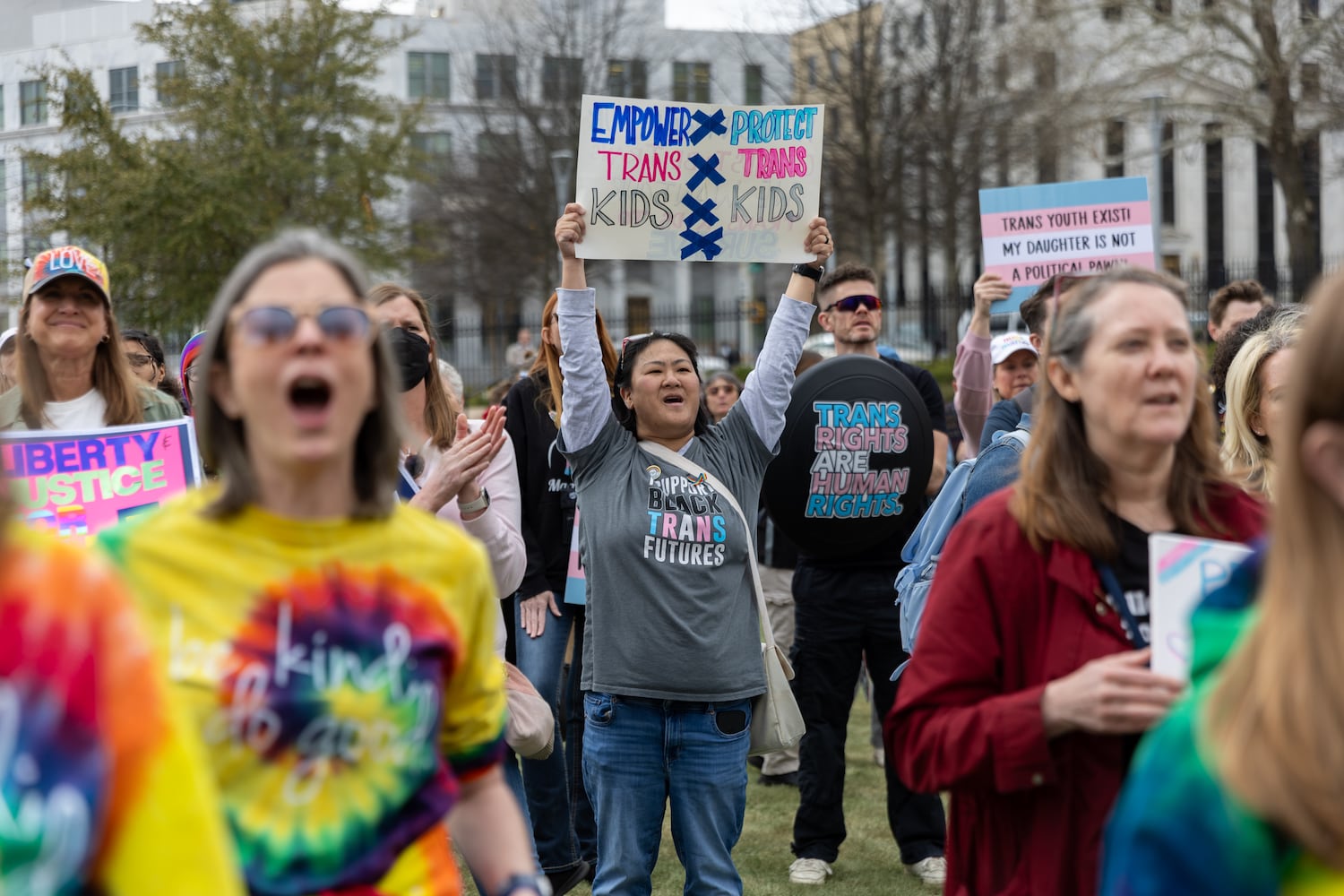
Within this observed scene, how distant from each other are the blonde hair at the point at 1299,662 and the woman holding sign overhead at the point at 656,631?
10.2 ft

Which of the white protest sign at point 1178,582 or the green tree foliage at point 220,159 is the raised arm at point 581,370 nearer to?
the white protest sign at point 1178,582

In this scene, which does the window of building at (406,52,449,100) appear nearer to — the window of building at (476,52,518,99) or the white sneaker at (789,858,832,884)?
the window of building at (476,52,518,99)

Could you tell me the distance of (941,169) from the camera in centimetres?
Answer: 2859

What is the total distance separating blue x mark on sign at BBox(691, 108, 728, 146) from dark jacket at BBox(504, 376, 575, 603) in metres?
1.53

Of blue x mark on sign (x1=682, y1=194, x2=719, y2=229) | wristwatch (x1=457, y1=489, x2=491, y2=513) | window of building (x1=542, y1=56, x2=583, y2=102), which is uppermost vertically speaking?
window of building (x1=542, y1=56, x2=583, y2=102)

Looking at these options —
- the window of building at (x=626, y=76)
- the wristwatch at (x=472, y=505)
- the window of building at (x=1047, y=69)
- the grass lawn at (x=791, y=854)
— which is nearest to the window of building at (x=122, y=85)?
the window of building at (x=626, y=76)

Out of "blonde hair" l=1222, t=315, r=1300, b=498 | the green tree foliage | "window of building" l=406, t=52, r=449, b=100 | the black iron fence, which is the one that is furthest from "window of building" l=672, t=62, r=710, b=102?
"blonde hair" l=1222, t=315, r=1300, b=498

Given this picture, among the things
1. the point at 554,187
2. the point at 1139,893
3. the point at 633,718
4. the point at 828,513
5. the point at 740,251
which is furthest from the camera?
the point at 554,187

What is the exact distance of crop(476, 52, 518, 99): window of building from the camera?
119ft

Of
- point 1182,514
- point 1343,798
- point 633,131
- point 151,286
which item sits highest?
point 151,286

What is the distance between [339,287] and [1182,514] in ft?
→ 5.33

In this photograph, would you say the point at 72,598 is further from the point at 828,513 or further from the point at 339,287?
the point at 828,513

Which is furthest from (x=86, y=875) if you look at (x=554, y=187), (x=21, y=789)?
(x=554, y=187)

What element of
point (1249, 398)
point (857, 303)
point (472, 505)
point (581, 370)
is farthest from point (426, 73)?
point (1249, 398)
